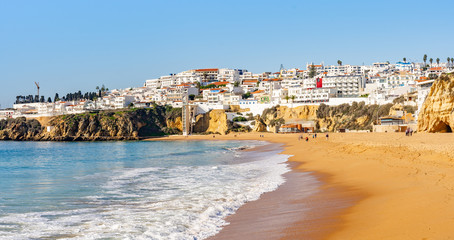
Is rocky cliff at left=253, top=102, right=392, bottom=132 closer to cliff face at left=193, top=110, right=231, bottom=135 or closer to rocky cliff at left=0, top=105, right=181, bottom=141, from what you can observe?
cliff face at left=193, top=110, right=231, bottom=135

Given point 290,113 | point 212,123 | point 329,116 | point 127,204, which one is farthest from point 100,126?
point 127,204

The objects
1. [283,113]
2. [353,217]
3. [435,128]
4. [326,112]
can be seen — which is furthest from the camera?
[283,113]

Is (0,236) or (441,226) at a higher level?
(441,226)

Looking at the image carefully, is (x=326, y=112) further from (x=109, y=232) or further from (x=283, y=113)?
(x=109, y=232)

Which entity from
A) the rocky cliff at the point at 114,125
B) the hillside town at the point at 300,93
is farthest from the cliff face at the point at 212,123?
the hillside town at the point at 300,93

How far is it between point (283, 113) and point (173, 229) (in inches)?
2786

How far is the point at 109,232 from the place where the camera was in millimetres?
9609

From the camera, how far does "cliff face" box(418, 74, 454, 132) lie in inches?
1320

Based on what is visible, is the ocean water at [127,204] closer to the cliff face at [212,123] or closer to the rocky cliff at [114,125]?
the cliff face at [212,123]

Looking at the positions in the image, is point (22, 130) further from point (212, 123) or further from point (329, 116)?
point (329, 116)

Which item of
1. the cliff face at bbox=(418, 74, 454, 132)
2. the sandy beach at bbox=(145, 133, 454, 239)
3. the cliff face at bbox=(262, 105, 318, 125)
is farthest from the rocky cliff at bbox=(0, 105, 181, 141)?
the sandy beach at bbox=(145, 133, 454, 239)

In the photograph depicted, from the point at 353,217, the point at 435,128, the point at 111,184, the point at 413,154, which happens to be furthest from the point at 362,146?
the point at 353,217

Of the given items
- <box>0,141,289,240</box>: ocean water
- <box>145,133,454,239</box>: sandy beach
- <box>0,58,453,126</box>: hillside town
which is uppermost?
<box>0,58,453,126</box>: hillside town

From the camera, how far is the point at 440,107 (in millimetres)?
34531
